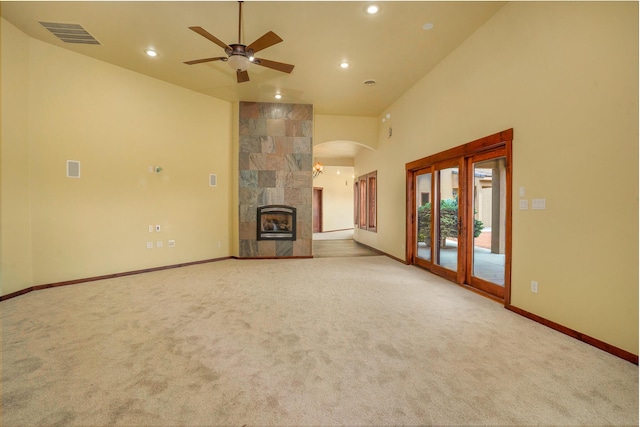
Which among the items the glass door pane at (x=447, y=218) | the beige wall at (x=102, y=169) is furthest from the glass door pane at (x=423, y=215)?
the beige wall at (x=102, y=169)

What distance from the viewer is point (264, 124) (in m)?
6.80

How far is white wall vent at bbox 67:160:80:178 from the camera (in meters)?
4.48

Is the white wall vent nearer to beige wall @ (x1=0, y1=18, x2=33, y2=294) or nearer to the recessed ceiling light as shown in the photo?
beige wall @ (x1=0, y1=18, x2=33, y2=294)

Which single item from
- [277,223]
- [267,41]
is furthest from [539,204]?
[277,223]

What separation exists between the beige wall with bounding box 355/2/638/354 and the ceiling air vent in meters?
5.35

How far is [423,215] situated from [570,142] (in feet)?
10.1

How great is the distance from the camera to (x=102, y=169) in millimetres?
4828

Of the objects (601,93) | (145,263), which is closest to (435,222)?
(601,93)

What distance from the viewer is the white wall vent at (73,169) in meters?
4.48

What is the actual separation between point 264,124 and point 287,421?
20.3ft

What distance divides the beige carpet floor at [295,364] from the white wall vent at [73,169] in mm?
1824

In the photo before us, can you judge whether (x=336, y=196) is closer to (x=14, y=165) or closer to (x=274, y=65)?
(x=274, y=65)

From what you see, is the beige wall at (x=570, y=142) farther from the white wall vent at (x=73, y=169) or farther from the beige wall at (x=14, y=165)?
the beige wall at (x=14, y=165)

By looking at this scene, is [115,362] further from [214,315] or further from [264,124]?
[264,124]
